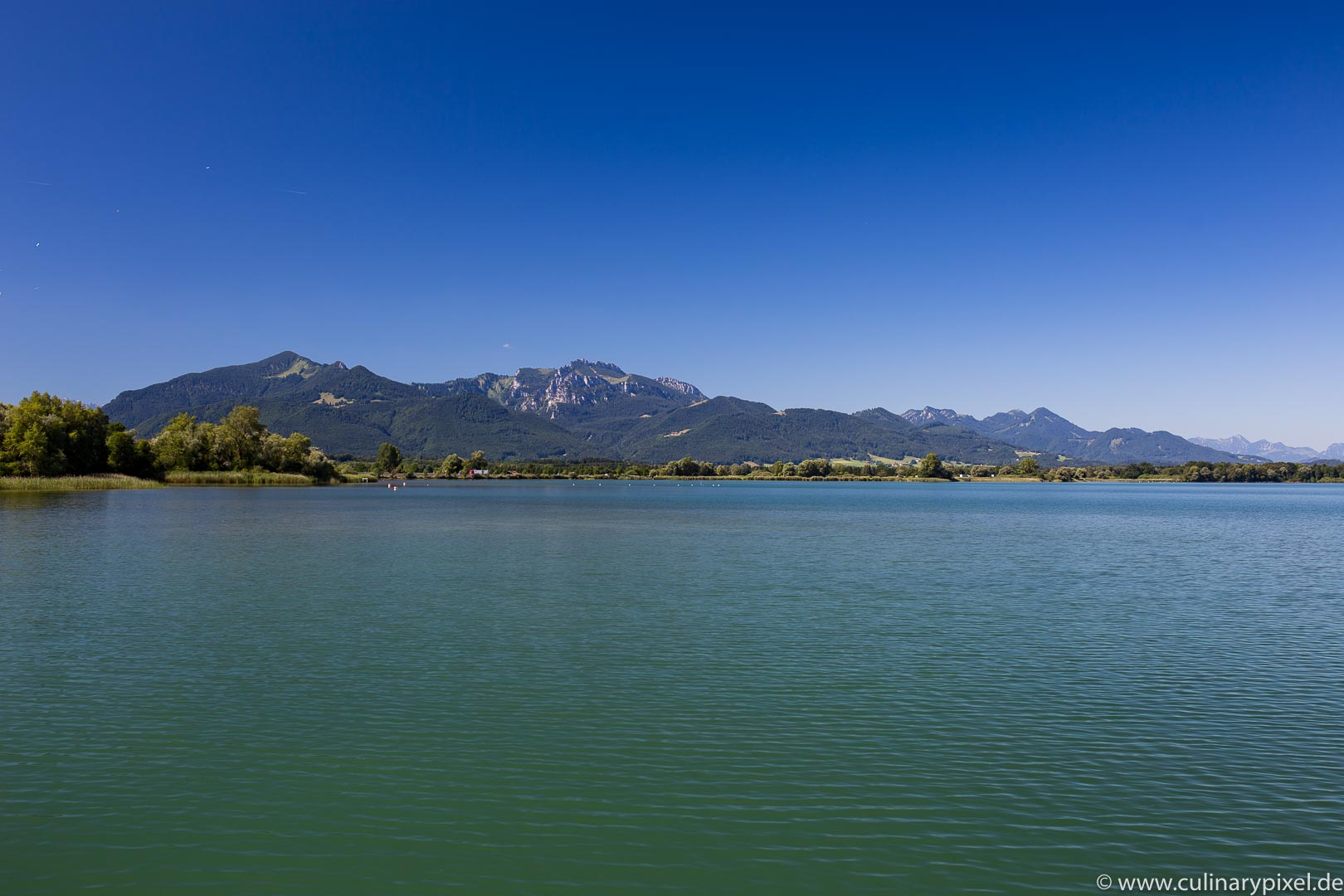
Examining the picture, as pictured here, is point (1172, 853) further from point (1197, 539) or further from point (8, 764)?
point (1197, 539)

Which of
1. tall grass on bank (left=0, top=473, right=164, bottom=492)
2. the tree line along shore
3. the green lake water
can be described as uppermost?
the tree line along shore

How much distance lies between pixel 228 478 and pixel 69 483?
33.1 meters

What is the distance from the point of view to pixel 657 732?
1432cm

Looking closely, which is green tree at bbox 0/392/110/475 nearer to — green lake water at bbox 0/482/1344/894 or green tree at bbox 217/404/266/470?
green tree at bbox 217/404/266/470

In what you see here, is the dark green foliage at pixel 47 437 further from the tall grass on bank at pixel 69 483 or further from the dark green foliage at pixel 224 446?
the dark green foliage at pixel 224 446

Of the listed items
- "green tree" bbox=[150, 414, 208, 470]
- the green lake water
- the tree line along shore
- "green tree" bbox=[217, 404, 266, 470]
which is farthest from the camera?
"green tree" bbox=[217, 404, 266, 470]

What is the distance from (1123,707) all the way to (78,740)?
19485 mm

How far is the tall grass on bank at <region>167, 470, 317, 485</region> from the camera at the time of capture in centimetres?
12950

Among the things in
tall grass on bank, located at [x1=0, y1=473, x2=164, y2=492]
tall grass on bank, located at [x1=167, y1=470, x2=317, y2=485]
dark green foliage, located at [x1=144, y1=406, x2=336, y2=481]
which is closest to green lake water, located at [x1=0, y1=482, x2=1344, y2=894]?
tall grass on bank, located at [x1=0, y1=473, x2=164, y2=492]

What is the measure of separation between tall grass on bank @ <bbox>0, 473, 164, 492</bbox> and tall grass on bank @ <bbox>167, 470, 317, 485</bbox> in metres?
9.78

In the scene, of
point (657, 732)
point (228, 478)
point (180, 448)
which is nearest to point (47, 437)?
point (180, 448)

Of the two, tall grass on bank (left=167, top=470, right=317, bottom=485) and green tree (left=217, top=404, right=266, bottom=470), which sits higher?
green tree (left=217, top=404, right=266, bottom=470)

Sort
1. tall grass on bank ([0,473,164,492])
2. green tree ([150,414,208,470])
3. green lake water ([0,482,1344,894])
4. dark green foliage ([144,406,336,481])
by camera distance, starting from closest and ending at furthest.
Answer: green lake water ([0,482,1344,894]) → tall grass on bank ([0,473,164,492]) → green tree ([150,414,208,470]) → dark green foliage ([144,406,336,481])

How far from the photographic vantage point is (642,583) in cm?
3303
